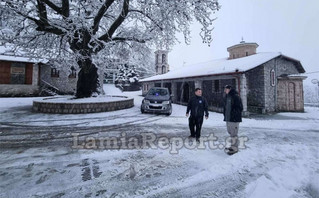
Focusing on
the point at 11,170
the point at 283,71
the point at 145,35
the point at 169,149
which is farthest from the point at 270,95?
the point at 11,170

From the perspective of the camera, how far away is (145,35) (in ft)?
36.4

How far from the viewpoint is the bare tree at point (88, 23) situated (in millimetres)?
8109

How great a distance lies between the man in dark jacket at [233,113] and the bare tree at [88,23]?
5417 mm

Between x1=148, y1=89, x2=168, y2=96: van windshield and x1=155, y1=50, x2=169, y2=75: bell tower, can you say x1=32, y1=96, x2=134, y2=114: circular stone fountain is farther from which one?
x1=155, y1=50, x2=169, y2=75: bell tower

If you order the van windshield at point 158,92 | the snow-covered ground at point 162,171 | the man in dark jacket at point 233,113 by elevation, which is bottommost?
the snow-covered ground at point 162,171

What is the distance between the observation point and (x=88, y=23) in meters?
8.70

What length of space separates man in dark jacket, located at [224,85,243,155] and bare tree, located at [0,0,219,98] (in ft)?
17.8

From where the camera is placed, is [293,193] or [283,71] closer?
[293,193]

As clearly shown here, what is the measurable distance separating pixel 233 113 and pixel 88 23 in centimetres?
887

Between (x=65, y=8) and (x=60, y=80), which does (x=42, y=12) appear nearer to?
(x=65, y=8)

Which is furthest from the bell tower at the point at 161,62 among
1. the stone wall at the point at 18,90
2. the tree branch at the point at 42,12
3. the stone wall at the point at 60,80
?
the tree branch at the point at 42,12

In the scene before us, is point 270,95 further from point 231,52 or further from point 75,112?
point 75,112

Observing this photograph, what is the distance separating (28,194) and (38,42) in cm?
1120

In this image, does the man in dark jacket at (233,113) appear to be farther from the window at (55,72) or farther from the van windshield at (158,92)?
the window at (55,72)
